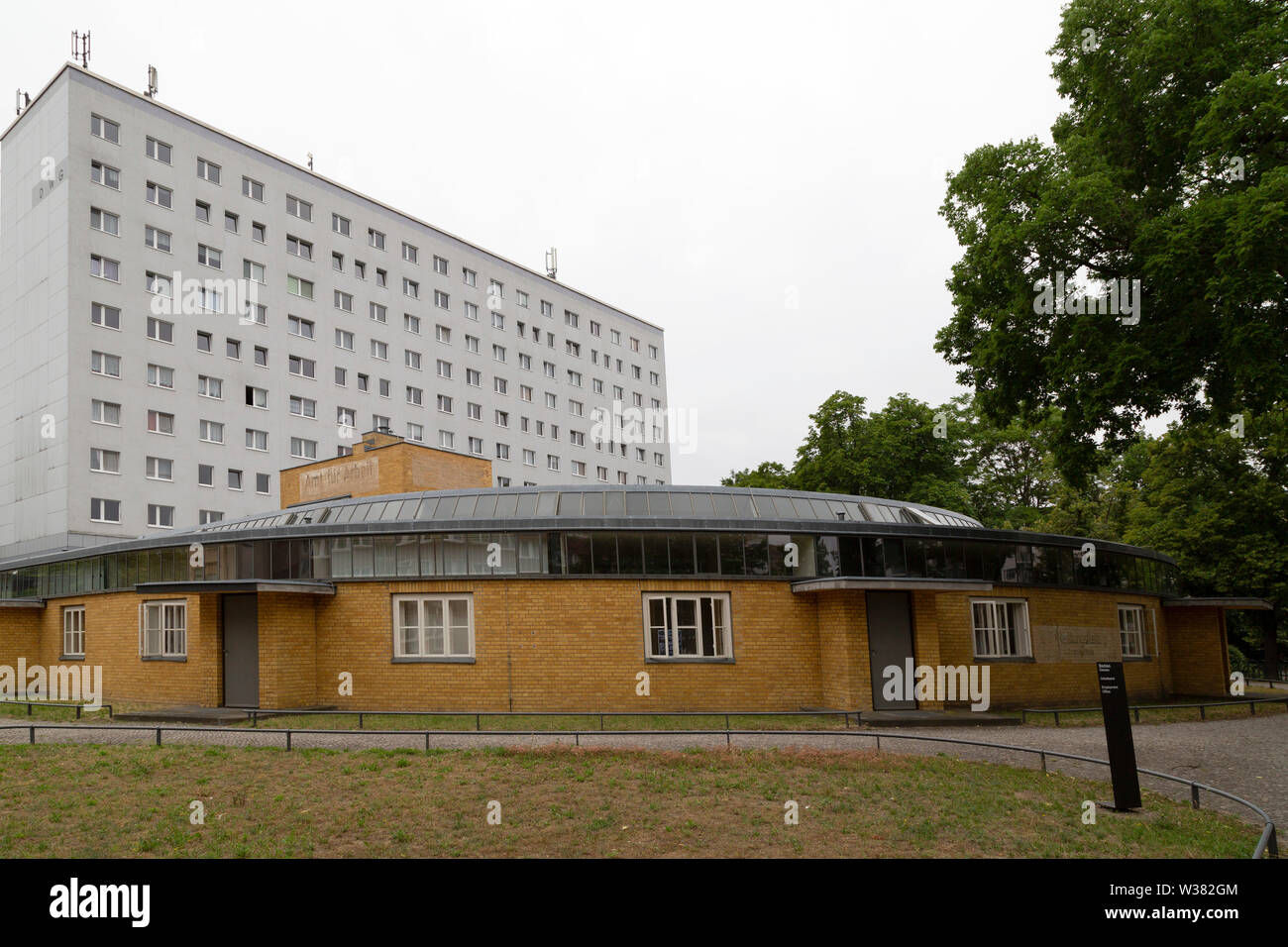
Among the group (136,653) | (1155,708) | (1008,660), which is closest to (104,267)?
(136,653)

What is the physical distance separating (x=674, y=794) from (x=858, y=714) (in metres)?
8.14

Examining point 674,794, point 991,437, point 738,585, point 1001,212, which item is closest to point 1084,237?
point 1001,212

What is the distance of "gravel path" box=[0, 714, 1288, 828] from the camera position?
13.8 meters

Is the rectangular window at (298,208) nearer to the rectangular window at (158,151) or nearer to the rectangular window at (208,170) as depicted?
the rectangular window at (208,170)

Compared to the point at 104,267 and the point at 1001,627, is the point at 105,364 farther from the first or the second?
the point at 1001,627

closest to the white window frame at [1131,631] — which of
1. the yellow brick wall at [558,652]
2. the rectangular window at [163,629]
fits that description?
the yellow brick wall at [558,652]

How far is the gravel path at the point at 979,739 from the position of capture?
1383cm

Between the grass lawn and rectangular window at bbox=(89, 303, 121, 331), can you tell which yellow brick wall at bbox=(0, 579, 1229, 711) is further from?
rectangular window at bbox=(89, 303, 121, 331)

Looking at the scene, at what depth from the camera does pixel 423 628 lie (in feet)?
67.0

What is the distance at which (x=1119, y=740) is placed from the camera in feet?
36.3

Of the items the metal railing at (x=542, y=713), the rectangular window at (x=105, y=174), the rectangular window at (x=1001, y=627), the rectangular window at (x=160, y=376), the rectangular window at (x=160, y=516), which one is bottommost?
the metal railing at (x=542, y=713)

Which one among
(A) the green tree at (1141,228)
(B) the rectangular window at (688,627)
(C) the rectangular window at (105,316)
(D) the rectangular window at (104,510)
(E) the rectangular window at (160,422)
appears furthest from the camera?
(E) the rectangular window at (160,422)

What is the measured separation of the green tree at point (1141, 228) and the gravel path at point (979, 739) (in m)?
6.48

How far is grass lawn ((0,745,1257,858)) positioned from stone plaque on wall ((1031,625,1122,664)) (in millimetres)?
11365
